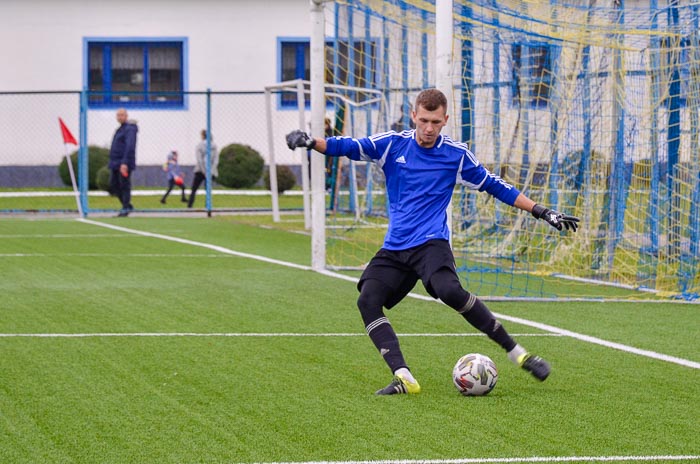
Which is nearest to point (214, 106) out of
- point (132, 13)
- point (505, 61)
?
point (132, 13)

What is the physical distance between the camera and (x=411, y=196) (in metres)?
7.25

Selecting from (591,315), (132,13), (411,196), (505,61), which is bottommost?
(591,315)

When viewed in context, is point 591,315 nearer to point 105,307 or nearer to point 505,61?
point 105,307

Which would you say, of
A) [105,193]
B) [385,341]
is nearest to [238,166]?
[105,193]

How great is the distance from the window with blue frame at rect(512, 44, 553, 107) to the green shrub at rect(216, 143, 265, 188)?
1755cm

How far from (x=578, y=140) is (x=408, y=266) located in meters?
7.96

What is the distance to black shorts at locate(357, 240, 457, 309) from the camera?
705 cm

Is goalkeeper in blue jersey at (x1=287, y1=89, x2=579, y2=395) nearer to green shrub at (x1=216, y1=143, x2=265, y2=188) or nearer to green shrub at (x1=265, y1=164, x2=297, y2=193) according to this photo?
green shrub at (x1=265, y1=164, x2=297, y2=193)

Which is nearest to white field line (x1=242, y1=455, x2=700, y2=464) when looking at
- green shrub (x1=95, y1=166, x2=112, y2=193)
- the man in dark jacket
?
the man in dark jacket

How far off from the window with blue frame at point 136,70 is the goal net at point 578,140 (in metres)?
20.8

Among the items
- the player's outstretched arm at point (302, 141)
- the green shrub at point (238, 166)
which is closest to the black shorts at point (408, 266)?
the player's outstretched arm at point (302, 141)

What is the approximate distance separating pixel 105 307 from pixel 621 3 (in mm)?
8082

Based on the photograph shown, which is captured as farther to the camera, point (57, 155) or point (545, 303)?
point (57, 155)

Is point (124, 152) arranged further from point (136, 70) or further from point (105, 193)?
point (136, 70)
